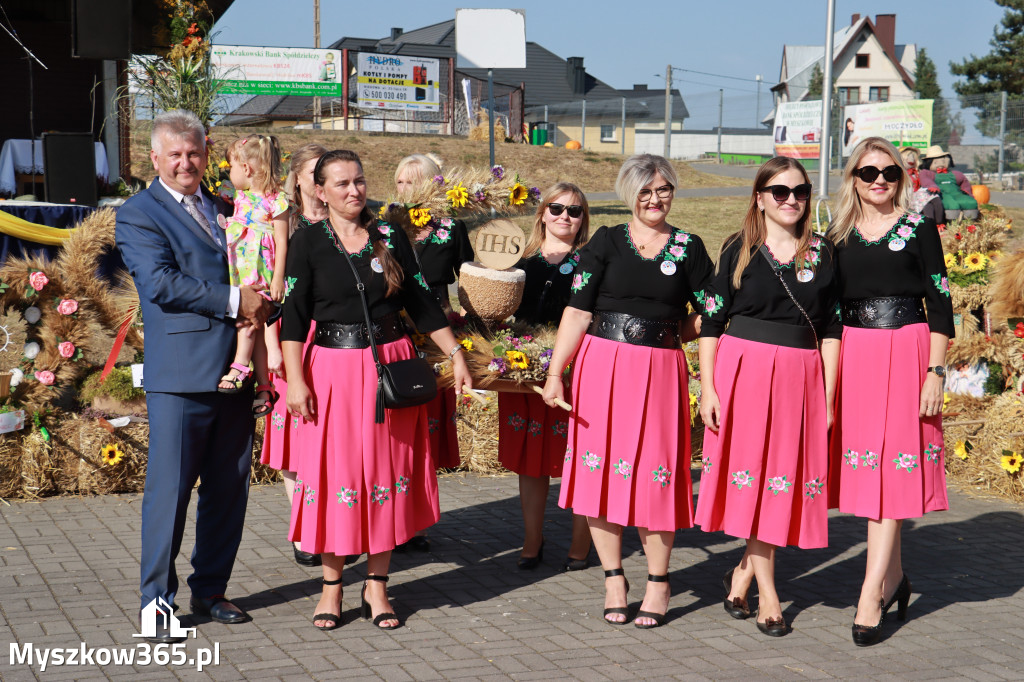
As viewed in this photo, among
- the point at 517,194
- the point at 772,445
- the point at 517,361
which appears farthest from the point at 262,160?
the point at 772,445

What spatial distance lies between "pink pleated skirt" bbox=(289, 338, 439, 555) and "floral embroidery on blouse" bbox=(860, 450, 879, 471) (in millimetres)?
1986

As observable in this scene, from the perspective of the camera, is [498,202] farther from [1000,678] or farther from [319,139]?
[319,139]

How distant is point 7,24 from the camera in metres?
15.8

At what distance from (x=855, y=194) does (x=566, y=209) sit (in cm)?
139

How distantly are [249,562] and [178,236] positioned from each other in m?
2.01

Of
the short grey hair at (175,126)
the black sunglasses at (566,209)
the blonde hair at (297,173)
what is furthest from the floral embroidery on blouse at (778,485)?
the short grey hair at (175,126)

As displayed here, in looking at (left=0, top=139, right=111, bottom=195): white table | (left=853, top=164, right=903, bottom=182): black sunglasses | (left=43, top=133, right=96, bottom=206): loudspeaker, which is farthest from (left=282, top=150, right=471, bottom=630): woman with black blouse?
(left=0, top=139, right=111, bottom=195): white table

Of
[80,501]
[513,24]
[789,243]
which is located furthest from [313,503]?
[513,24]

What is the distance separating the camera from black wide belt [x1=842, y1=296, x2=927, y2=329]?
4.43 m

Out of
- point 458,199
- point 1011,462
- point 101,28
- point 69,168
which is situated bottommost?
point 1011,462

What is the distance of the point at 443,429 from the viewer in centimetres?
546

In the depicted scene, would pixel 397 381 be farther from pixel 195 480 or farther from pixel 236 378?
pixel 195 480

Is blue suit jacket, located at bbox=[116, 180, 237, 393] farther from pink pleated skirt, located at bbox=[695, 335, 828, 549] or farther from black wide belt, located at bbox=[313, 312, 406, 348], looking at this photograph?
pink pleated skirt, located at bbox=[695, 335, 828, 549]

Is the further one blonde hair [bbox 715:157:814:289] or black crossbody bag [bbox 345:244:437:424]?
blonde hair [bbox 715:157:814:289]
